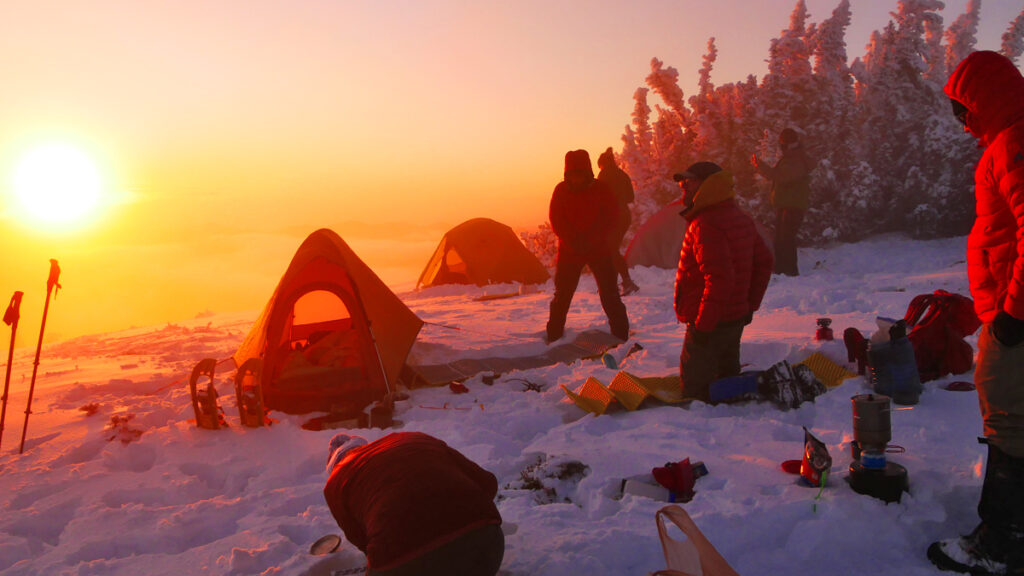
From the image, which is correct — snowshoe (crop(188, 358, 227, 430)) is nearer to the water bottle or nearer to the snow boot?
the snow boot

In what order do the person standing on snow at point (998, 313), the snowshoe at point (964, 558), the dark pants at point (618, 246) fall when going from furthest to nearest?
1. the dark pants at point (618, 246)
2. the snowshoe at point (964, 558)
3. the person standing on snow at point (998, 313)

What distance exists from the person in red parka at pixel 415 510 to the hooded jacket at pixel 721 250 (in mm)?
2737

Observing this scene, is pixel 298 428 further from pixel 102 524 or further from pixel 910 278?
pixel 910 278

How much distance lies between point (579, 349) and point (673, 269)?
6.20 metres

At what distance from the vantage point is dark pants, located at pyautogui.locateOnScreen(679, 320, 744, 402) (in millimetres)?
Result: 4930

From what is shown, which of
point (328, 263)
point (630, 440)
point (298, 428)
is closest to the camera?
point (630, 440)

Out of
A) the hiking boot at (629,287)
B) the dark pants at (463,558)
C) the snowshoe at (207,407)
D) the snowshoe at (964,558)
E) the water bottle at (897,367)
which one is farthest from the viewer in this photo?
the hiking boot at (629,287)

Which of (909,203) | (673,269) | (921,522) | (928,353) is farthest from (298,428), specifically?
(909,203)

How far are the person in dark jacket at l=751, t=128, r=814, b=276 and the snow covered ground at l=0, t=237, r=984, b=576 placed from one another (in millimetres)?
3914

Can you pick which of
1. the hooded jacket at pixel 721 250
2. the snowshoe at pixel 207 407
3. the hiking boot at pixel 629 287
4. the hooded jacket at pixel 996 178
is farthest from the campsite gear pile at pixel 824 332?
the snowshoe at pixel 207 407

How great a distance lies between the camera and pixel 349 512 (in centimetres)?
258

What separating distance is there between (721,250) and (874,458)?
75.9 inches

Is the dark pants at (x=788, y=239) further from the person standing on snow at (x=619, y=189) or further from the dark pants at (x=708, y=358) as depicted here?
the dark pants at (x=708, y=358)

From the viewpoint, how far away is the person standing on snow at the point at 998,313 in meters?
2.40
